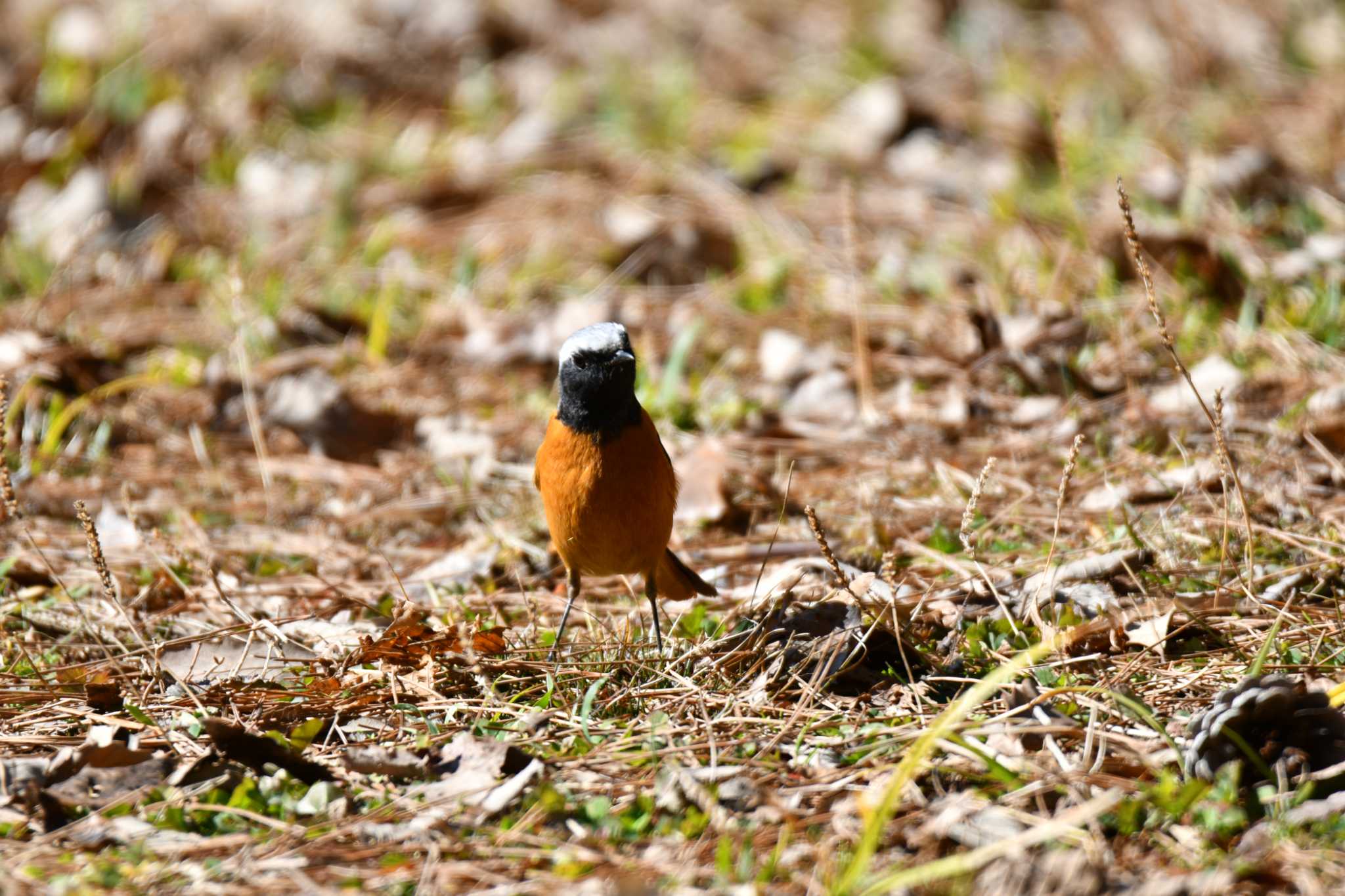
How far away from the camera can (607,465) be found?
393cm

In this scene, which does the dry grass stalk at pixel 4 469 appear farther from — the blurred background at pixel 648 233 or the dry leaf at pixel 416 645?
the blurred background at pixel 648 233

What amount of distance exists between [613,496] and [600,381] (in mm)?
366

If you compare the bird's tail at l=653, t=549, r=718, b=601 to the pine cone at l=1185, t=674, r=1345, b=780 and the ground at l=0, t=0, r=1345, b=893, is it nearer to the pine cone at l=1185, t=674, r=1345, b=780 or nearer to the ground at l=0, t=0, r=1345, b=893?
the ground at l=0, t=0, r=1345, b=893

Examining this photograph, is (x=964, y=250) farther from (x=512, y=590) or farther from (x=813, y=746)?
(x=813, y=746)

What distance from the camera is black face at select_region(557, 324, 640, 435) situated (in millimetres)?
3826

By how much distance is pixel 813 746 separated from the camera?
307cm

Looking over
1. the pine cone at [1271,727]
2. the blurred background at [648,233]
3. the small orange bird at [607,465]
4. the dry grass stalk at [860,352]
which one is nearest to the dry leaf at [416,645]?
the small orange bird at [607,465]

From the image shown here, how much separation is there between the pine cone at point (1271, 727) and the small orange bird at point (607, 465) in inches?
64.1

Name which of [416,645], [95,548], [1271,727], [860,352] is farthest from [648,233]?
[1271,727]

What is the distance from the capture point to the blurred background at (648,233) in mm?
5484

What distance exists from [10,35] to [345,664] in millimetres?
9997

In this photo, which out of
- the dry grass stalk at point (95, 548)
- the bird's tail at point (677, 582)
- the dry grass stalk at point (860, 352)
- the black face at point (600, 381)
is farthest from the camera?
the dry grass stalk at point (860, 352)

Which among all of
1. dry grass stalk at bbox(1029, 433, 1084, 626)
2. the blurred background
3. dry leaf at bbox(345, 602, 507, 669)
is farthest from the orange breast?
dry grass stalk at bbox(1029, 433, 1084, 626)

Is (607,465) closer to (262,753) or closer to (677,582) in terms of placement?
(677,582)
